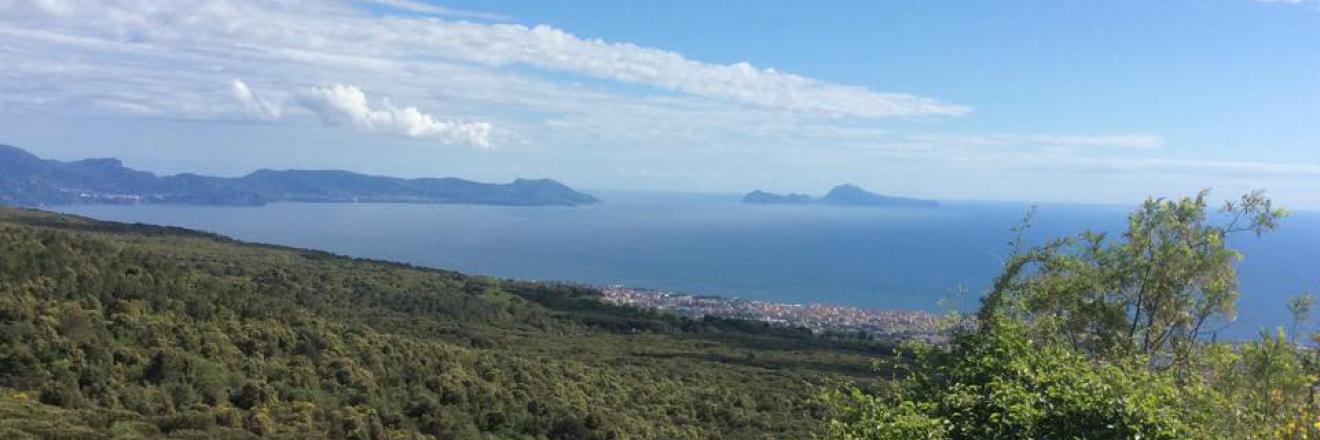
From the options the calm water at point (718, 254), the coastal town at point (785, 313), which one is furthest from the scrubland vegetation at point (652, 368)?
the calm water at point (718, 254)

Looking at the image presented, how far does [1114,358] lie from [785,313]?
3001 inches

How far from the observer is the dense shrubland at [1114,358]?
610 centimetres

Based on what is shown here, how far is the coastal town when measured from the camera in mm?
74188

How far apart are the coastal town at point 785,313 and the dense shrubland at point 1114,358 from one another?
202 feet

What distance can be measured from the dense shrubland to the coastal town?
2429 inches

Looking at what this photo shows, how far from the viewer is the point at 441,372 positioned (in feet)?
A: 80.0

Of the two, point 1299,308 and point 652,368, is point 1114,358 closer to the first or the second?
point 1299,308

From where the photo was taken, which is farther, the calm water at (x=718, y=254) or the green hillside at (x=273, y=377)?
the calm water at (x=718, y=254)

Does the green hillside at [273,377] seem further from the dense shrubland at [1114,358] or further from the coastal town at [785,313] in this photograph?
the coastal town at [785,313]

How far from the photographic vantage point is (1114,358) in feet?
28.5

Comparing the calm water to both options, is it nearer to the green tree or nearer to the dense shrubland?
the green tree

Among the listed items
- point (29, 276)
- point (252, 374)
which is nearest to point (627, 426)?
point (252, 374)

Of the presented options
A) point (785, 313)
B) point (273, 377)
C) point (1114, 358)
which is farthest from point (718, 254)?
point (1114, 358)

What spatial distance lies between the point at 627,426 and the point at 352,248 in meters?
119
